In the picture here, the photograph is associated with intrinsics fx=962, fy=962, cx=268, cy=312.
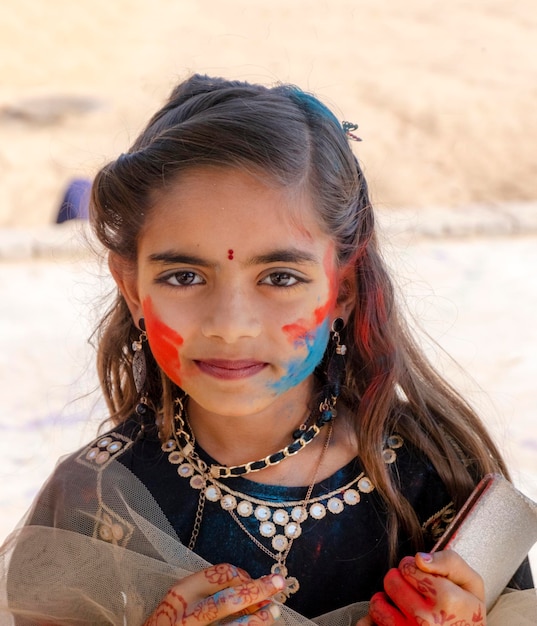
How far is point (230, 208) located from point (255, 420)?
44 centimetres

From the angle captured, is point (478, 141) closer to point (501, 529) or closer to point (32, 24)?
point (32, 24)

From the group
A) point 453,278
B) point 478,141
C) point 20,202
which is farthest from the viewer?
point 478,141

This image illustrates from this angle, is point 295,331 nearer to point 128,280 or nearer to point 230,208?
point 230,208

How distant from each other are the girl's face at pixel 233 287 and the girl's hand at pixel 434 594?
0.40m

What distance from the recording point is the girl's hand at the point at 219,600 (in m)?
1.50

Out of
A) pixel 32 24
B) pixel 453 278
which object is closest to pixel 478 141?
pixel 453 278

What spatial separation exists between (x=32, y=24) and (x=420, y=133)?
18.2 feet

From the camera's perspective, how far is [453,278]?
5.69 m

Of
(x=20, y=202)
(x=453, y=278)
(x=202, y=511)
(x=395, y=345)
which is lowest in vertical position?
(x=20, y=202)

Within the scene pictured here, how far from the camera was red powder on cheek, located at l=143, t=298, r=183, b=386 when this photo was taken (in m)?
1.70

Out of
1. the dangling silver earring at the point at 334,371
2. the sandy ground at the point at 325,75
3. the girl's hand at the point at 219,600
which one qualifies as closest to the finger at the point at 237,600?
the girl's hand at the point at 219,600

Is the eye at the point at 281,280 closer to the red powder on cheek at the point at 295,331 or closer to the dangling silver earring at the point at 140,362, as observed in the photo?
the red powder on cheek at the point at 295,331

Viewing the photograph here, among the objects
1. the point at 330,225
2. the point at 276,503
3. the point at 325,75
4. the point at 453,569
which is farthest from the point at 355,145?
the point at 453,569

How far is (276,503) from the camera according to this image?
1.79m
